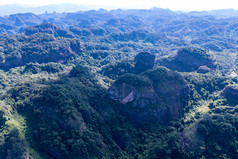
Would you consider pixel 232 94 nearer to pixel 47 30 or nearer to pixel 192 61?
pixel 192 61

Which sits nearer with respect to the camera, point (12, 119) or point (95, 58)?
point (12, 119)

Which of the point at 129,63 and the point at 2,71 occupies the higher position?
the point at 129,63

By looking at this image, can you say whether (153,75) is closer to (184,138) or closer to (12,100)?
(184,138)

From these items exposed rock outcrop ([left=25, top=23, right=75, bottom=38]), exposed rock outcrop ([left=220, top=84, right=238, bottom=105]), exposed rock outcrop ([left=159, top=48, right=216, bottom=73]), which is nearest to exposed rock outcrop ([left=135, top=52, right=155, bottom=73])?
exposed rock outcrop ([left=159, top=48, right=216, bottom=73])

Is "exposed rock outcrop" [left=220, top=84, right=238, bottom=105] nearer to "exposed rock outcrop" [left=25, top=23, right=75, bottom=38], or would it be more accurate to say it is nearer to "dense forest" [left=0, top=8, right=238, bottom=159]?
"dense forest" [left=0, top=8, right=238, bottom=159]

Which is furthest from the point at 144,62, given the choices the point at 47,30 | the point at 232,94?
the point at 47,30

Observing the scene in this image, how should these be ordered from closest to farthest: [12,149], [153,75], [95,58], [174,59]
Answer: [12,149] → [153,75] → [174,59] → [95,58]

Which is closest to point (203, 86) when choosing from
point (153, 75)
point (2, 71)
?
point (153, 75)

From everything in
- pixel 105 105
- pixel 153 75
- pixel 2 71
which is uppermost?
pixel 153 75
